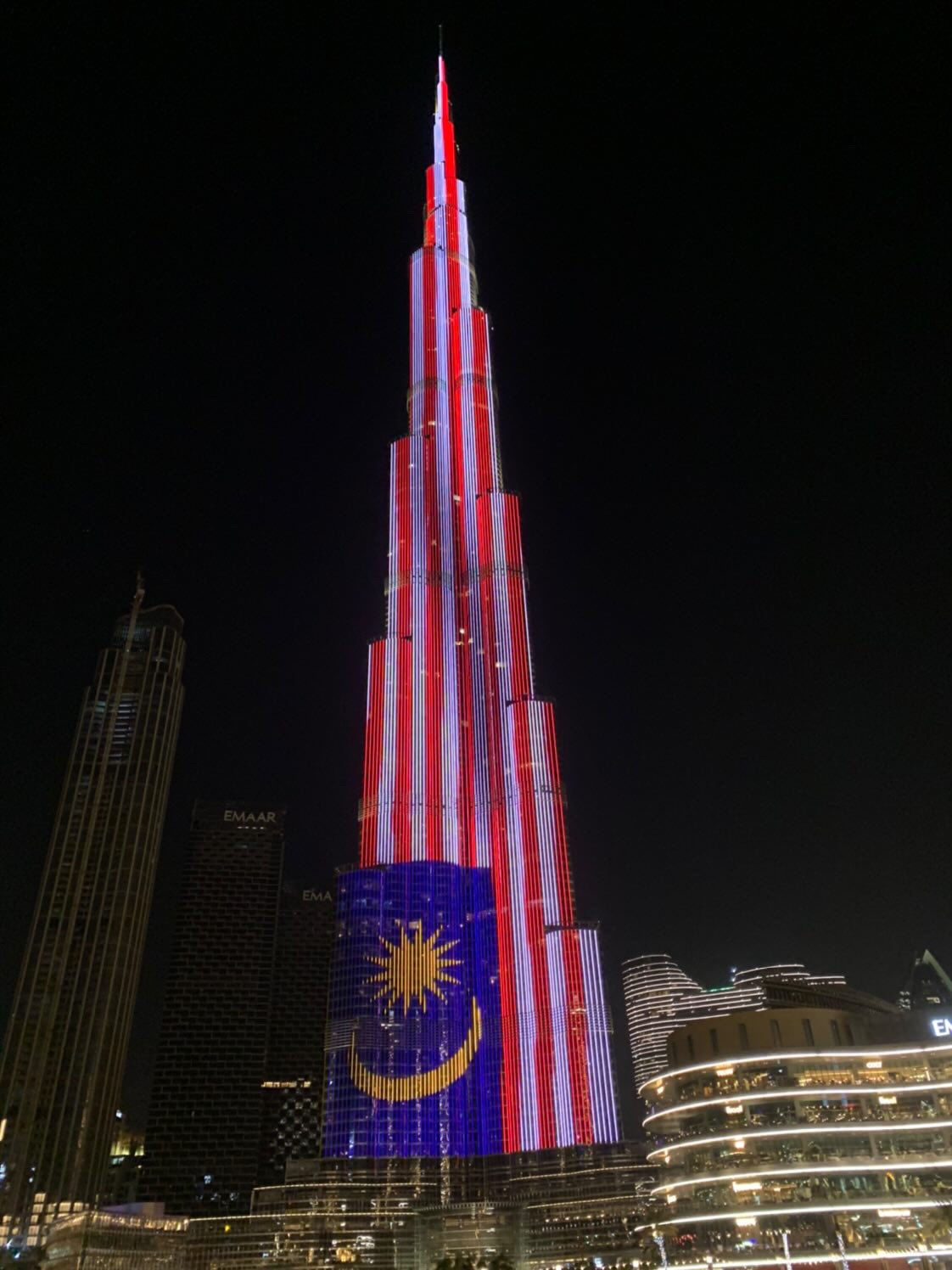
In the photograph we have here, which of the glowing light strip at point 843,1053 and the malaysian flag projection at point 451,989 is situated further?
the malaysian flag projection at point 451,989

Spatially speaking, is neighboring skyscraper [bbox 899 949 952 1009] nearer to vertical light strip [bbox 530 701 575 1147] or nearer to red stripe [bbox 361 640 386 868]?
vertical light strip [bbox 530 701 575 1147]

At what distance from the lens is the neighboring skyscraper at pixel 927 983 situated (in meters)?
179

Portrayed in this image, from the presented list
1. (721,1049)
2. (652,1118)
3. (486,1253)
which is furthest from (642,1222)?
(721,1049)

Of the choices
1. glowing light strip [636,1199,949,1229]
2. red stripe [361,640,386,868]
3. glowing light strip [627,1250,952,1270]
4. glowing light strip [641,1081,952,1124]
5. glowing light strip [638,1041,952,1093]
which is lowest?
glowing light strip [627,1250,952,1270]

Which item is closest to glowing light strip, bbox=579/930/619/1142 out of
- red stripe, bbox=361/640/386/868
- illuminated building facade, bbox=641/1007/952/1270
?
red stripe, bbox=361/640/386/868

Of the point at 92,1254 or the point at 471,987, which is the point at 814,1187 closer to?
the point at 92,1254

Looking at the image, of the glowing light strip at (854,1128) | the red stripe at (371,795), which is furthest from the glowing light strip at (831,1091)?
the red stripe at (371,795)

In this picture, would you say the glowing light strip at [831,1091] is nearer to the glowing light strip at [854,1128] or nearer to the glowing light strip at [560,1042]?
the glowing light strip at [854,1128]

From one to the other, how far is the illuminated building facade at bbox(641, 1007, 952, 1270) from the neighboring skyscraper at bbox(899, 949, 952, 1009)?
8399 centimetres

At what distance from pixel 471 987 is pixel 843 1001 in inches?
2989

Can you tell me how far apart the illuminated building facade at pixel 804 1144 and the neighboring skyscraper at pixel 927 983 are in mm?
83994

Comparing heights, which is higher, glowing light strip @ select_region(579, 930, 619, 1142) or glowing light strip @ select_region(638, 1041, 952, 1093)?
glowing light strip @ select_region(579, 930, 619, 1142)

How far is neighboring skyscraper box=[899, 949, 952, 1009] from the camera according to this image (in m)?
179

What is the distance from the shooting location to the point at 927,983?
607 ft
